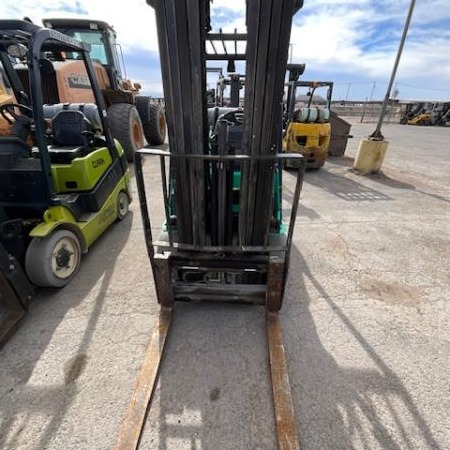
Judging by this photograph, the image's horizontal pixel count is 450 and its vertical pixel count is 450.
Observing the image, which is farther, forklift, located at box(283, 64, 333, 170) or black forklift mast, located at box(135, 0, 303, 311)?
forklift, located at box(283, 64, 333, 170)

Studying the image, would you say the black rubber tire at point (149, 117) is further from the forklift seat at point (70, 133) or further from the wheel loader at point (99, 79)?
the forklift seat at point (70, 133)

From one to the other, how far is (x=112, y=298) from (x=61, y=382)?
937 mm

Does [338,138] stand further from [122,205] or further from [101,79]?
[122,205]

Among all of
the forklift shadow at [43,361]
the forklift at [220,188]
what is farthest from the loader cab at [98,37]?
the forklift shadow at [43,361]

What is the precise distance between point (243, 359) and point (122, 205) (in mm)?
3345

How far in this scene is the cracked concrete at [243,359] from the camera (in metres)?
1.79

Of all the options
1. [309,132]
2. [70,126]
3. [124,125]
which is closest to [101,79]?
[124,125]

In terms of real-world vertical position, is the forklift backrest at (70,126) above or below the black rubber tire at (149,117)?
above

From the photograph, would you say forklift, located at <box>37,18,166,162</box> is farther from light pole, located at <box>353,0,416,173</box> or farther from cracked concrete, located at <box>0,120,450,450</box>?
light pole, located at <box>353,0,416,173</box>

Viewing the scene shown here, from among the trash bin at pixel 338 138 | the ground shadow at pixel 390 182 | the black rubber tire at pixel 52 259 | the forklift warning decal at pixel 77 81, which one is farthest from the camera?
the trash bin at pixel 338 138

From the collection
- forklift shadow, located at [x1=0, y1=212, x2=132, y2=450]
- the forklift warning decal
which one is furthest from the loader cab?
forklift shadow, located at [x1=0, y1=212, x2=132, y2=450]

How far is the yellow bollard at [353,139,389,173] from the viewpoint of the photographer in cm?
743

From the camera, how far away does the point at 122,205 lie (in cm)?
466

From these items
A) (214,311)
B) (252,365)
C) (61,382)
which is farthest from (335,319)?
(61,382)
